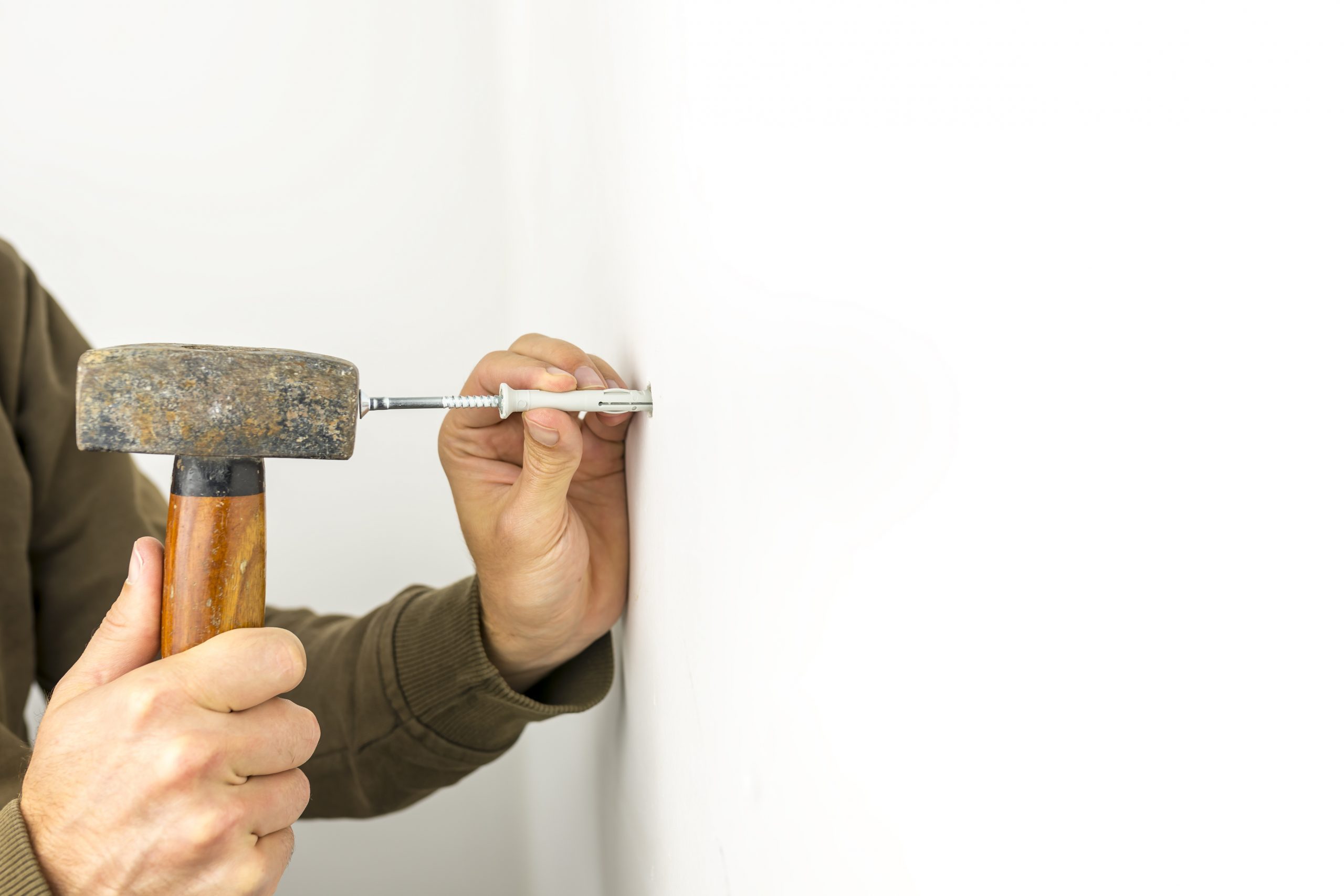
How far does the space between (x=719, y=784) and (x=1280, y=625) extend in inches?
13.8

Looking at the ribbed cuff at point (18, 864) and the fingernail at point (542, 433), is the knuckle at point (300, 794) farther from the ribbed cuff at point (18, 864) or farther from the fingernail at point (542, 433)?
the fingernail at point (542, 433)

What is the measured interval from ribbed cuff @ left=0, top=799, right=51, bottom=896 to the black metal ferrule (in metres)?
0.22

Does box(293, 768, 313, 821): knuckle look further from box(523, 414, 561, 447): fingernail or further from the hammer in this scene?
box(523, 414, 561, 447): fingernail

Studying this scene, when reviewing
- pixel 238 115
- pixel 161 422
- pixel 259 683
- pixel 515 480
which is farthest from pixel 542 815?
pixel 238 115

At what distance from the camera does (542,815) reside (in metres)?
1.27

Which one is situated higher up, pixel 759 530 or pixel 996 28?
pixel 996 28

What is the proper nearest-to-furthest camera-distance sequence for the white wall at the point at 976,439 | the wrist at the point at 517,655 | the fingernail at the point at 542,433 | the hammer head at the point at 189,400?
the white wall at the point at 976,439, the hammer head at the point at 189,400, the fingernail at the point at 542,433, the wrist at the point at 517,655

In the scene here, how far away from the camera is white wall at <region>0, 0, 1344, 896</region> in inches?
5.2

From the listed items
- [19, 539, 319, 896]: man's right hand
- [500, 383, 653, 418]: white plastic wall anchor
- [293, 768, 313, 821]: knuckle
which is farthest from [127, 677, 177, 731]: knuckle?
[500, 383, 653, 418]: white plastic wall anchor

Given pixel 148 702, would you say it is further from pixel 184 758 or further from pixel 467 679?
pixel 467 679

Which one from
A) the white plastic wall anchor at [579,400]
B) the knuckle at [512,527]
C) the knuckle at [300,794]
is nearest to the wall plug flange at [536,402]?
the white plastic wall anchor at [579,400]

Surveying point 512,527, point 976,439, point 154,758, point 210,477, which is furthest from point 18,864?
point 976,439

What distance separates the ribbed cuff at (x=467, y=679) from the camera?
2.61 feet

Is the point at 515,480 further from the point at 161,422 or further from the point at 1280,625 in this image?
the point at 1280,625
